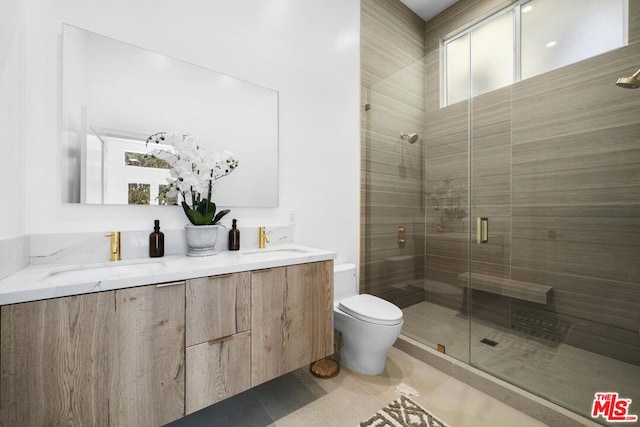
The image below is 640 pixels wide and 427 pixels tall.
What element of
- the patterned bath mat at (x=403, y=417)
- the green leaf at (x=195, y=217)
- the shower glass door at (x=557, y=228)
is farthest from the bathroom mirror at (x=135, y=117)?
the shower glass door at (x=557, y=228)

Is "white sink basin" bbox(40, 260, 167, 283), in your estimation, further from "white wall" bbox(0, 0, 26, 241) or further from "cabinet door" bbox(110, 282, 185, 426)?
"white wall" bbox(0, 0, 26, 241)

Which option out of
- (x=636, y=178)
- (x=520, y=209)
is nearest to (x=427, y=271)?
(x=520, y=209)

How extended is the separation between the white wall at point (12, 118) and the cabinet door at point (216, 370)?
0.82 meters

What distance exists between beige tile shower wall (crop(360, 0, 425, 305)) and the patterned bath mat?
1069 mm

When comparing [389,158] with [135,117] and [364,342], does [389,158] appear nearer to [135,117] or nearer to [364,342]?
[364,342]

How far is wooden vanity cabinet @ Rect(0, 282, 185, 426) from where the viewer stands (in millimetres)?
776

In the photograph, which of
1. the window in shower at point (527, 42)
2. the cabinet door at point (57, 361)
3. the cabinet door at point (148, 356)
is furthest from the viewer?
the window in shower at point (527, 42)

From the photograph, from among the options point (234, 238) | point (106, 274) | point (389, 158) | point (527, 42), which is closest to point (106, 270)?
point (106, 274)

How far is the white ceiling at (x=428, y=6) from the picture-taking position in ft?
8.88

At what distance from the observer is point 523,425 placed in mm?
1343

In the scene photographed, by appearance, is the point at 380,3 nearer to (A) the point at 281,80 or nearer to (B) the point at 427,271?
(A) the point at 281,80

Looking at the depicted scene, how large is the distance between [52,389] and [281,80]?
1.97 m

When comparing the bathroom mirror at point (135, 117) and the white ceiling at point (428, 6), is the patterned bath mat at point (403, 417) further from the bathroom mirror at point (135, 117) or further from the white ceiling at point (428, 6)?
the white ceiling at point (428, 6)

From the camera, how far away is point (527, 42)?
92.1 inches
